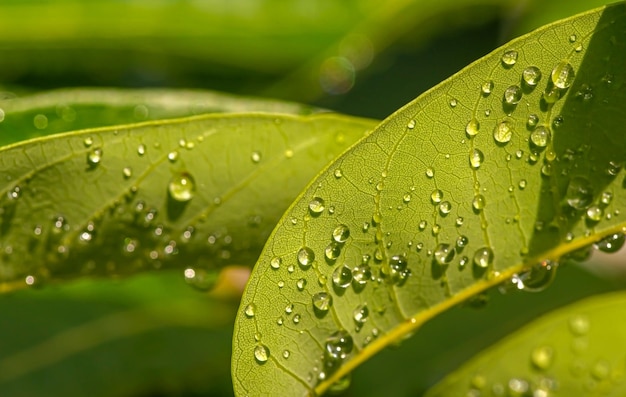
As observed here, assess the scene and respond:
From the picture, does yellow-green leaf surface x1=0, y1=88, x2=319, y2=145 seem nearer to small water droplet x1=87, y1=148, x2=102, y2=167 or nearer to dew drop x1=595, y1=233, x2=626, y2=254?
small water droplet x1=87, y1=148, x2=102, y2=167

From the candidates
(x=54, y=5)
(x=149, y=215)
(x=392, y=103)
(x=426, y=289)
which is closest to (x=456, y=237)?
(x=426, y=289)

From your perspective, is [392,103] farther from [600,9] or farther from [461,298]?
[600,9]

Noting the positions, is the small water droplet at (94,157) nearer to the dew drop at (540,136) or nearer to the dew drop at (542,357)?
the dew drop at (540,136)

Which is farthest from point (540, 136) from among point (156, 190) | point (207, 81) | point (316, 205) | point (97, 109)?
point (207, 81)

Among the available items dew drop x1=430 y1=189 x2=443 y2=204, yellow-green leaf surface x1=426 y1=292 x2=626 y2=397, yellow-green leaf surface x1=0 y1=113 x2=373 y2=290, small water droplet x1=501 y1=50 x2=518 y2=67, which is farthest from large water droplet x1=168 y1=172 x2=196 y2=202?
yellow-green leaf surface x1=426 y1=292 x2=626 y2=397

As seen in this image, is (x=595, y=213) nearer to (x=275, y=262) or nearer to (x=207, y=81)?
(x=275, y=262)

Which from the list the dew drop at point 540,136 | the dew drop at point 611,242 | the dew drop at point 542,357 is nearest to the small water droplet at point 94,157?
the dew drop at point 540,136

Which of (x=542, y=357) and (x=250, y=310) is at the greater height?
(x=250, y=310)
